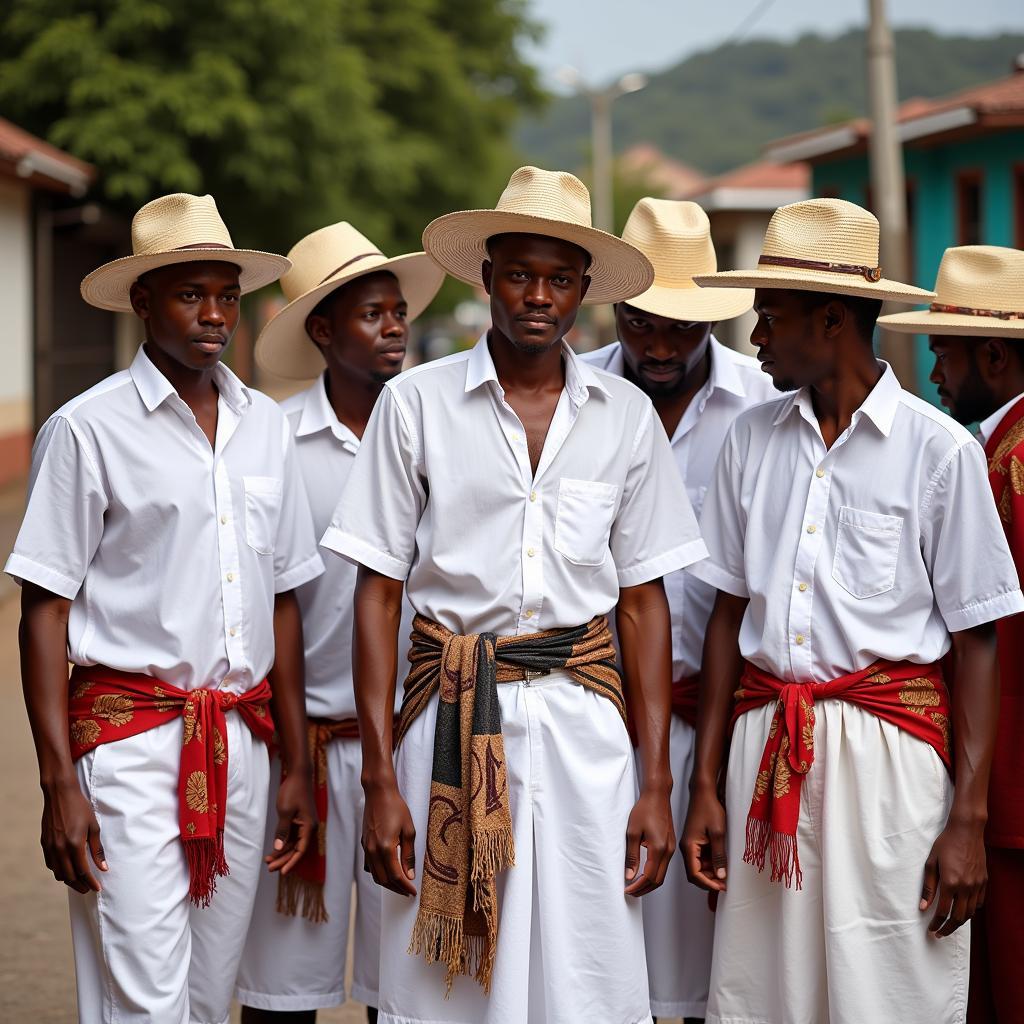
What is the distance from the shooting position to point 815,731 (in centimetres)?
345

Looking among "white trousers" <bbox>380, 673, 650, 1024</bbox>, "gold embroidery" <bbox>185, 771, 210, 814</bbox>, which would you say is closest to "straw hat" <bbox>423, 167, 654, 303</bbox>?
"white trousers" <bbox>380, 673, 650, 1024</bbox>

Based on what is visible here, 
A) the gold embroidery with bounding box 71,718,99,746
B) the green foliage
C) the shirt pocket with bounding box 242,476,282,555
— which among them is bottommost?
the gold embroidery with bounding box 71,718,99,746

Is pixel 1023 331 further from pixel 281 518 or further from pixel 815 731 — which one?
pixel 281 518

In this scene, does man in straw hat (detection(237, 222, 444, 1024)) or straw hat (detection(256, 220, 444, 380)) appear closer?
man in straw hat (detection(237, 222, 444, 1024))

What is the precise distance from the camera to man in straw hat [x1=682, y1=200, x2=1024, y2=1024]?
11.1 feet

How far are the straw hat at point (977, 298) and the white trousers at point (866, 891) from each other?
1.12 meters

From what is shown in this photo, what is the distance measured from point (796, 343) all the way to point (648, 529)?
1.87 feet

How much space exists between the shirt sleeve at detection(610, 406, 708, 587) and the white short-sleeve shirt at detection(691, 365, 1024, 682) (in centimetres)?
17

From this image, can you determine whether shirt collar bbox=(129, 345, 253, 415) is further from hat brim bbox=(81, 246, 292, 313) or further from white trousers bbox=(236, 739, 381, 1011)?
white trousers bbox=(236, 739, 381, 1011)

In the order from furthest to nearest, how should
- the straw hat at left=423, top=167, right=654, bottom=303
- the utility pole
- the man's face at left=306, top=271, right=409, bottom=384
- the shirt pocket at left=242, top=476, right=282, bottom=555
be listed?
the utility pole, the man's face at left=306, top=271, right=409, bottom=384, the shirt pocket at left=242, top=476, right=282, bottom=555, the straw hat at left=423, top=167, right=654, bottom=303

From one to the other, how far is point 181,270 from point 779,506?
1590mm

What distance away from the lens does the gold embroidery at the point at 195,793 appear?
356 cm

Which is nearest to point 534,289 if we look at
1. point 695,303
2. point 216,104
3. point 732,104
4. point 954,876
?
point 695,303

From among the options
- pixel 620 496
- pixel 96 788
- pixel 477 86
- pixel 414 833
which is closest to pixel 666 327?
pixel 620 496
